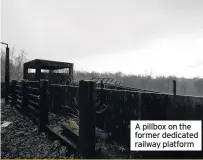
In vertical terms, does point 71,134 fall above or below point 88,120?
below

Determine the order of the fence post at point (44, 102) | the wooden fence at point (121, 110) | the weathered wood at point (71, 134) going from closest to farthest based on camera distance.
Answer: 1. the wooden fence at point (121, 110)
2. the weathered wood at point (71, 134)
3. the fence post at point (44, 102)

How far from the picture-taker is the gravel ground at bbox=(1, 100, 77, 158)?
4.91 metres

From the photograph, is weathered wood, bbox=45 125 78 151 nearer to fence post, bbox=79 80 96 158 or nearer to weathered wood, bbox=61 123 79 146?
weathered wood, bbox=61 123 79 146

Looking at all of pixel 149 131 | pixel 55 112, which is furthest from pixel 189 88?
pixel 149 131

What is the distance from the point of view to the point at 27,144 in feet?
18.4

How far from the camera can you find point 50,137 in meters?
6.09

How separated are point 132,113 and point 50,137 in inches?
115

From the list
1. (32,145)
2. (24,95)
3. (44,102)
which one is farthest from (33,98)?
(32,145)

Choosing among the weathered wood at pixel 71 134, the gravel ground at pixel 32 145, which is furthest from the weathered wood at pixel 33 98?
the weathered wood at pixel 71 134

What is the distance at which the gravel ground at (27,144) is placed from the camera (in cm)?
491

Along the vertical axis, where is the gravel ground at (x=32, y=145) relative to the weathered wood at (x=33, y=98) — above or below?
below

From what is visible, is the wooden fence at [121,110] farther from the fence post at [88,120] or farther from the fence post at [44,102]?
the fence post at [44,102]

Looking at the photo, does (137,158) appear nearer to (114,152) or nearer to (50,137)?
(114,152)

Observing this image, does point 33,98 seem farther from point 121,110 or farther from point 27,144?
point 121,110
